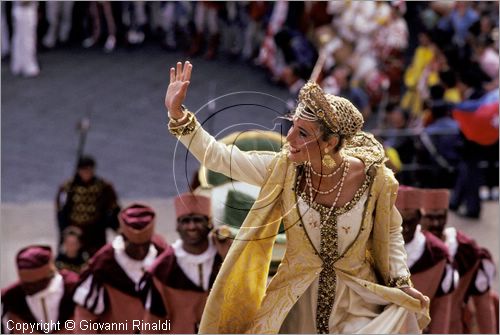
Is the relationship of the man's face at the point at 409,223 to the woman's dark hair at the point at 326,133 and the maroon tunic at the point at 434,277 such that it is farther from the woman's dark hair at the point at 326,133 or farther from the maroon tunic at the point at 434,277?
the woman's dark hair at the point at 326,133

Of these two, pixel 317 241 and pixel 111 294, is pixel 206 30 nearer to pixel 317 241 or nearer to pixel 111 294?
pixel 111 294

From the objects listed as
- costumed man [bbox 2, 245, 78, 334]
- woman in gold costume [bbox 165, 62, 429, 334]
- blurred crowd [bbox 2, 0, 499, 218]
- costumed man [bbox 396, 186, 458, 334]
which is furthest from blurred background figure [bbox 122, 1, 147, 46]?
woman in gold costume [bbox 165, 62, 429, 334]

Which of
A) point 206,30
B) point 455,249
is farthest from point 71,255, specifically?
point 206,30

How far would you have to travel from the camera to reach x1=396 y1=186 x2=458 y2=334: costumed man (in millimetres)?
8008

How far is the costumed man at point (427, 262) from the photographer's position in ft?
26.3

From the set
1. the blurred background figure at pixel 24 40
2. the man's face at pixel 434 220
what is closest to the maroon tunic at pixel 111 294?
the man's face at pixel 434 220

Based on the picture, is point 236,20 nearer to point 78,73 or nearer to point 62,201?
point 78,73

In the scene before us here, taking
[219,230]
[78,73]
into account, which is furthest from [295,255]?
[78,73]

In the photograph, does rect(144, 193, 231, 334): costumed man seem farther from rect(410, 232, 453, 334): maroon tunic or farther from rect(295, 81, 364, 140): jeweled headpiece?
rect(295, 81, 364, 140): jeweled headpiece

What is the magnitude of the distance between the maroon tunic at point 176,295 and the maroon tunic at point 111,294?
0.80 ft

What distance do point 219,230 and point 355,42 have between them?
390 inches

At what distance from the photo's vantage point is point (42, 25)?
65.6 ft

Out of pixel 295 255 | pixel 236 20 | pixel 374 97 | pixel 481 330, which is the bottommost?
pixel 481 330

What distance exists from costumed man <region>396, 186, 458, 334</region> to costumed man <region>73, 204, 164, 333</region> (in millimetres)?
1608
